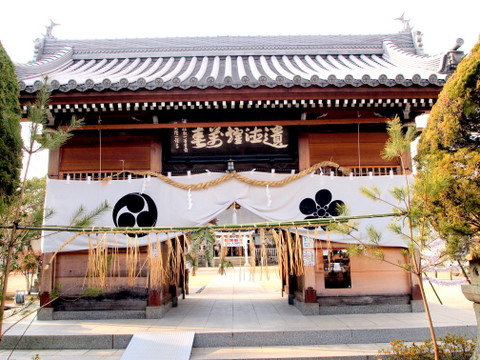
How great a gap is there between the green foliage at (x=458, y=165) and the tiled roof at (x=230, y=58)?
4.42 metres

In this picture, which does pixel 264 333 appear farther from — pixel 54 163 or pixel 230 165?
pixel 54 163

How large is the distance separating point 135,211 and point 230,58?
22.1 feet

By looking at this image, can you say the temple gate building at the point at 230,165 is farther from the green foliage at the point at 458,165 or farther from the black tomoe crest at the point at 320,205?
the green foliage at the point at 458,165

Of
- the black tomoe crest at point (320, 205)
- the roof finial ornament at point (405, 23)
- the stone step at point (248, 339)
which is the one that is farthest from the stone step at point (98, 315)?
the roof finial ornament at point (405, 23)

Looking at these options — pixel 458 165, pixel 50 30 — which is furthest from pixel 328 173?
pixel 50 30

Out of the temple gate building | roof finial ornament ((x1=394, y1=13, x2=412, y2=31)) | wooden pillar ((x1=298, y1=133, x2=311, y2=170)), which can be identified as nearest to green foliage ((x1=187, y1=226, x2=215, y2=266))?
the temple gate building

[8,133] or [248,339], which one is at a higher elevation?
[8,133]

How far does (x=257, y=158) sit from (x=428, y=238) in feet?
14.8

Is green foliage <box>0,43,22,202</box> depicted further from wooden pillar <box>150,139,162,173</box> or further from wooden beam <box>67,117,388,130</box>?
wooden pillar <box>150,139,162,173</box>

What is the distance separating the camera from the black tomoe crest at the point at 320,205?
24.3 feet

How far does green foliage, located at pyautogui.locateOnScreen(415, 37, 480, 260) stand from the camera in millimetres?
3691

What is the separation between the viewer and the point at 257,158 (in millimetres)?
7996

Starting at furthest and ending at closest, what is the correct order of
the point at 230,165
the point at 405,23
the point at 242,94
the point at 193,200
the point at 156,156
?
the point at 405,23
the point at 156,156
the point at 230,165
the point at 193,200
the point at 242,94

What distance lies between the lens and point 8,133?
12.9 ft
